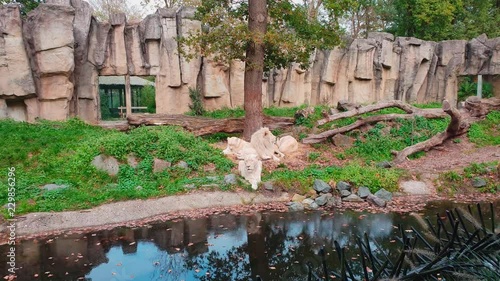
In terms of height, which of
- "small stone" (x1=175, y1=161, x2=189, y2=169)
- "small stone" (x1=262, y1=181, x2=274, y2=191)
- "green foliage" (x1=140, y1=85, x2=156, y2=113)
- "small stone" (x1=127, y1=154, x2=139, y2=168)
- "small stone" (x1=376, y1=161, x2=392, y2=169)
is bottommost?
"small stone" (x1=262, y1=181, x2=274, y2=191)

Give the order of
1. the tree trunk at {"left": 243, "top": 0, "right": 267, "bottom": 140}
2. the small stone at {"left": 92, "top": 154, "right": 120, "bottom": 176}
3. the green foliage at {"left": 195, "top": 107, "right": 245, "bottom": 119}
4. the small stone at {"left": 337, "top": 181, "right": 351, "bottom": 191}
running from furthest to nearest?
the green foliage at {"left": 195, "top": 107, "right": 245, "bottom": 119} → the tree trunk at {"left": 243, "top": 0, "right": 267, "bottom": 140} → the small stone at {"left": 92, "top": 154, "right": 120, "bottom": 176} → the small stone at {"left": 337, "top": 181, "right": 351, "bottom": 191}

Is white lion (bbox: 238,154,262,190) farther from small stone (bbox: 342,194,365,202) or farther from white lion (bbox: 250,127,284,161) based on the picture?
small stone (bbox: 342,194,365,202)

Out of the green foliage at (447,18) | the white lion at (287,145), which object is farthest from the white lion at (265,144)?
the green foliage at (447,18)

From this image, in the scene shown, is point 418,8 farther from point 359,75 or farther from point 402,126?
point 402,126

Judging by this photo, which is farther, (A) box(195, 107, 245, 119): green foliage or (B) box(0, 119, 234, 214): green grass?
(A) box(195, 107, 245, 119): green foliage

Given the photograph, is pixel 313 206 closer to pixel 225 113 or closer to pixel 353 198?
pixel 353 198

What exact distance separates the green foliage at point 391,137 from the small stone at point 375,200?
112 inches

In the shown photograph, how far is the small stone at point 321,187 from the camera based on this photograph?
962 cm

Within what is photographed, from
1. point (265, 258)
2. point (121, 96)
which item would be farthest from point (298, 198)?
point (121, 96)

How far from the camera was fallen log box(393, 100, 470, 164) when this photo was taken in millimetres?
11633

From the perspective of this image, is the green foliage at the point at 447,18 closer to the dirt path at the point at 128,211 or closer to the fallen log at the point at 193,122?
the fallen log at the point at 193,122

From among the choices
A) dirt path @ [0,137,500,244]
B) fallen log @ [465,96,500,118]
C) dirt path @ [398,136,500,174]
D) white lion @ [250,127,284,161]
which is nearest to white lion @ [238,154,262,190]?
dirt path @ [0,137,500,244]

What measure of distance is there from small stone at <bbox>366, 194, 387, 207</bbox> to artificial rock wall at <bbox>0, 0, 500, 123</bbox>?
7658 mm

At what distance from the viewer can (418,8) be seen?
70.8 feet
